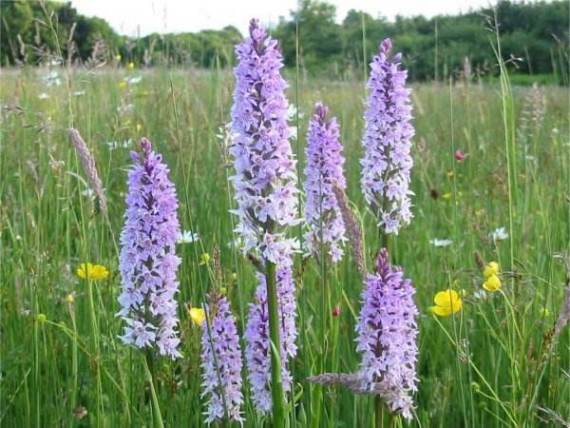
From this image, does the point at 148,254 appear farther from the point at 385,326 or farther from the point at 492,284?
the point at 492,284

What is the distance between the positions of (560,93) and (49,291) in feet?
24.8

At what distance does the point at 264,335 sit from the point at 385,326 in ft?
1.28

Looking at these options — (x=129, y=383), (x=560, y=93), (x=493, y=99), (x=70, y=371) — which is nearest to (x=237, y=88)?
(x=129, y=383)

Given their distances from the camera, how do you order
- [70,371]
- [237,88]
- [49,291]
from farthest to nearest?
1. [49,291]
2. [70,371]
3. [237,88]

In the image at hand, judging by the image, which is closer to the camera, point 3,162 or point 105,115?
point 3,162

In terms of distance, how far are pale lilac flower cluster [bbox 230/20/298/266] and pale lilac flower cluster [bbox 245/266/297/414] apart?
0.24 metres

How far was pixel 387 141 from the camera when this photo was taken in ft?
6.64

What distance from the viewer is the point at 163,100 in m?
5.42

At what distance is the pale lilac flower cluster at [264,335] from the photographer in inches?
64.6

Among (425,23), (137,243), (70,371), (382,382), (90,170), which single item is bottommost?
(70,371)

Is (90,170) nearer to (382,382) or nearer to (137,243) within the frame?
(137,243)

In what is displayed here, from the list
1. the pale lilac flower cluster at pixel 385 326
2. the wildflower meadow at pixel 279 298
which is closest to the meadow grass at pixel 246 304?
the wildflower meadow at pixel 279 298

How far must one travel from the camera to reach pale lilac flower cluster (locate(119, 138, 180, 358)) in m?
1.43

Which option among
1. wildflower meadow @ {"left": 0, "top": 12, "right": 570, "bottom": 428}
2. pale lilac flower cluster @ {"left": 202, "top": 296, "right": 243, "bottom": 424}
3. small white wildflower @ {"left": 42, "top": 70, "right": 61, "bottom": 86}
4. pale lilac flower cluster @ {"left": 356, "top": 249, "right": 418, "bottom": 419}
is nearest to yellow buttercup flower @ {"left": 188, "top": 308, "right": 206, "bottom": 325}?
wildflower meadow @ {"left": 0, "top": 12, "right": 570, "bottom": 428}
